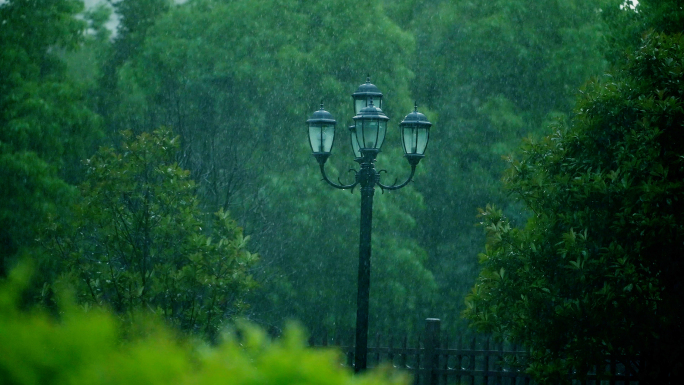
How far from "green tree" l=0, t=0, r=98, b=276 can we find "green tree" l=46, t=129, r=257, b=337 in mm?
8472

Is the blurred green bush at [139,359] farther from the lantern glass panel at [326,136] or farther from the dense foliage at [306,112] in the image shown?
the dense foliage at [306,112]

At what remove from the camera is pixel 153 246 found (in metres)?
9.12

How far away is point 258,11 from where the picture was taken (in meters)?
18.7

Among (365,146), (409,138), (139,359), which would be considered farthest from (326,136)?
(139,359)

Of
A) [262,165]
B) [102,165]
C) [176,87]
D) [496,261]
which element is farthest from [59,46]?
[496,261]

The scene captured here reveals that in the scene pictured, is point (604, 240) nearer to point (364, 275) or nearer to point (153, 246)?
point (364, 275)

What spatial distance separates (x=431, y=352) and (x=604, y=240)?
3.32m

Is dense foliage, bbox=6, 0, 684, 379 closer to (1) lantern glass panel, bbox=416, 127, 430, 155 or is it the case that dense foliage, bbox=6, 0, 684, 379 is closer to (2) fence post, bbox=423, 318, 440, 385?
(2) fence post, bbox=423, 318, 440, 385

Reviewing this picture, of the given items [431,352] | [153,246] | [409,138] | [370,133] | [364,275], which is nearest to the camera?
[364,275]

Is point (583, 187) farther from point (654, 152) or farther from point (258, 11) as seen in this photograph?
point (258, 11)

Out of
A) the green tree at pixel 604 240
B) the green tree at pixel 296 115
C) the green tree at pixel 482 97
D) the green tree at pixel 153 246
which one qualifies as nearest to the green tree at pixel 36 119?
the green tree at pixel 296 115

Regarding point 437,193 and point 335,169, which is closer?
point 335,169

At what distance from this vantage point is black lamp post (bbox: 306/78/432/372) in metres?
7.70

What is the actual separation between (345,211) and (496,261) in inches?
336
